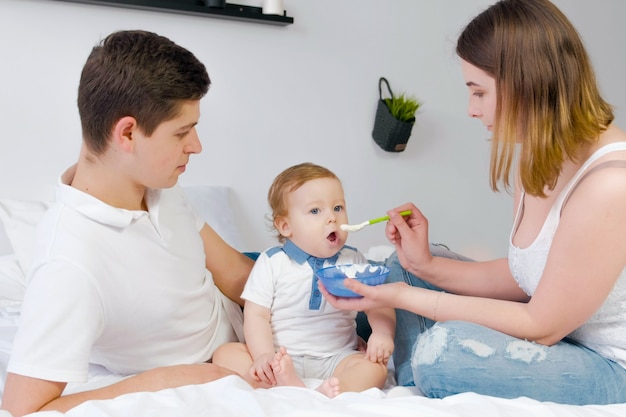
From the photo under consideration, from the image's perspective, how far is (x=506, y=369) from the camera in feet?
4.59

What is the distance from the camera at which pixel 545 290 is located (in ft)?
4.70

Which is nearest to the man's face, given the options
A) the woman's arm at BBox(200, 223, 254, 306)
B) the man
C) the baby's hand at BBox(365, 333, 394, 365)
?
the man

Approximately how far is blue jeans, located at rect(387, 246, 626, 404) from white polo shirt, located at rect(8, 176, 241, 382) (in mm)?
515

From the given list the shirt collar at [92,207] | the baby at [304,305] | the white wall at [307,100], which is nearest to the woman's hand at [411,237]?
the baby at [304,305]

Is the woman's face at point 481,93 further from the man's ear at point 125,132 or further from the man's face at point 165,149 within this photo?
the man's ear at point 125,132

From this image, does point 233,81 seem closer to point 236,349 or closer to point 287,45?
point 287,45

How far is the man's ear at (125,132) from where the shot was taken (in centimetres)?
142

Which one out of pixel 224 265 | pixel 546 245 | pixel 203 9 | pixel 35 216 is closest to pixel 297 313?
pixel 224 265

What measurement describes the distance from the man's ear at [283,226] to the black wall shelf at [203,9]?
112 cm

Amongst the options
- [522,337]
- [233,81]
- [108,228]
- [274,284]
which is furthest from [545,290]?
[233,81]

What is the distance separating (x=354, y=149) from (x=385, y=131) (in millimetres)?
156

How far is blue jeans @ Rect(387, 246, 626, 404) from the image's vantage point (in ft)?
4.58

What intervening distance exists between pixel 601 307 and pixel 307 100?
177 centimetres

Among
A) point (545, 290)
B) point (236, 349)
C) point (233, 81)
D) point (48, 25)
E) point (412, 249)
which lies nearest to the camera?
point (545, 290)
